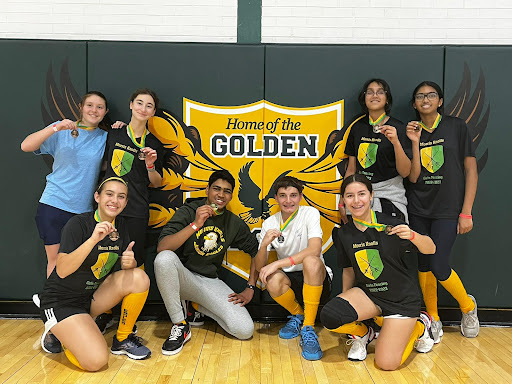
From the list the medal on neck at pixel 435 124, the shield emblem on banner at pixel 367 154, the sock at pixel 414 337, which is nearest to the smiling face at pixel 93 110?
the shield emblem on banner at pixel 367 154

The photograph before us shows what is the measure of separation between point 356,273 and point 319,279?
0.26 m

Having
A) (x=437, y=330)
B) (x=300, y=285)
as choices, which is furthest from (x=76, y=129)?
(x=437, y=330)

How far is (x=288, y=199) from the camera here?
128 inches

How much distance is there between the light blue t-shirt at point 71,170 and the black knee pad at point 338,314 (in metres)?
1.80

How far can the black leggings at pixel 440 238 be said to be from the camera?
327 centimetres

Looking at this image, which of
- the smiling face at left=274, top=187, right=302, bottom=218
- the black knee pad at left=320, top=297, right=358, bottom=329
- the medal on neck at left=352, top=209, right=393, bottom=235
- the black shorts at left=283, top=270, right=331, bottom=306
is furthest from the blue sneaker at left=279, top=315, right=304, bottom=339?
the medal on neck at left=352, top=209, right=393, bottom=235

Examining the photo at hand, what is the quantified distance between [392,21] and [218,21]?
53.1 inches

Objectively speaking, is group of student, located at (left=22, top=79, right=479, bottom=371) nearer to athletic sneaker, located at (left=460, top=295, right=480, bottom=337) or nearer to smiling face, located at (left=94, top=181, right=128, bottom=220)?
athletic sneaker, located at (left=460, top=295, right=480, bottom=337)

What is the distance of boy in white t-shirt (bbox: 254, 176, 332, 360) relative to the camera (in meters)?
3.09

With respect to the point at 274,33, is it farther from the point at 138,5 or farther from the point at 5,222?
the point at 5,222

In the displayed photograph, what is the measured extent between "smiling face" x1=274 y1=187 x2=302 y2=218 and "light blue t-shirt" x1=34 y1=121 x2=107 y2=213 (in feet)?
4.28

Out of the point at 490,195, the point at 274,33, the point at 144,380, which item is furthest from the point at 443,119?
the point at 144,380

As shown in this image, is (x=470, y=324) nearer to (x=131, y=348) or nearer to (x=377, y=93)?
(x=377, y=93)

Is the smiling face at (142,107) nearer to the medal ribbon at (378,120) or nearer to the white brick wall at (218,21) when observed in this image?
the white brick wall at (218,21)
